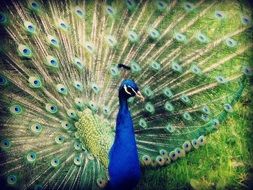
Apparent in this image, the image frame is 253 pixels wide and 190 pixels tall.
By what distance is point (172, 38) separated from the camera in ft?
10.2

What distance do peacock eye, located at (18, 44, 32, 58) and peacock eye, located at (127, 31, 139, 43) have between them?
560mm

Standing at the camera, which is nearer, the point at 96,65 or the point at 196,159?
the point at 96,65

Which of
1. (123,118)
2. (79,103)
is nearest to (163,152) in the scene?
(123,118)

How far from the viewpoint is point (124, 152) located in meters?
2.82

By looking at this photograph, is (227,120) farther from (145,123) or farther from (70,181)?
(70,181)

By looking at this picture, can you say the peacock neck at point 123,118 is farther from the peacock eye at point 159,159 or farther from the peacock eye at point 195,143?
the peacock eye at point 195,143

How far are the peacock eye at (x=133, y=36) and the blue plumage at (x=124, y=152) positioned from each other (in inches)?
14.5

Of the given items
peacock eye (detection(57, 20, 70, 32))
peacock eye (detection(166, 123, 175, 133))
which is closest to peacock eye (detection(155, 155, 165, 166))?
peacock eye (detection(166, 123, 175, 133))

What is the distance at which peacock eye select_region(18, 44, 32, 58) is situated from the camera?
287cm

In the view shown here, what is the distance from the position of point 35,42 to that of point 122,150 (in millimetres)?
746

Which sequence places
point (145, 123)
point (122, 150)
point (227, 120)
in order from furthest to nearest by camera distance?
point (227, 120), point (145, 123), point (122, 150)

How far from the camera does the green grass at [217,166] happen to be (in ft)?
10.3

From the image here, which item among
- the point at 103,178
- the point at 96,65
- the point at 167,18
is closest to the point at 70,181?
the point at 103,178

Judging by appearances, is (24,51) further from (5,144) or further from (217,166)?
(217,166)
